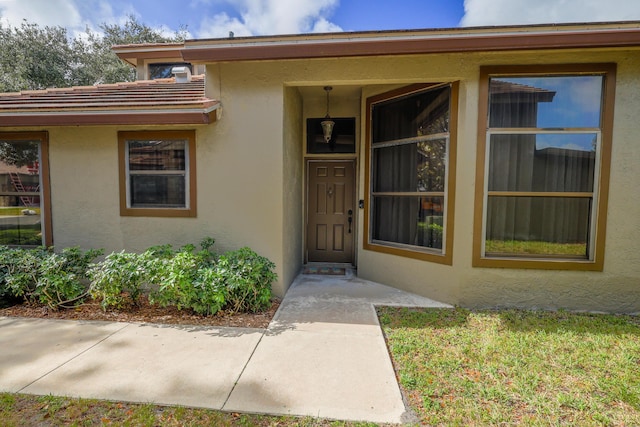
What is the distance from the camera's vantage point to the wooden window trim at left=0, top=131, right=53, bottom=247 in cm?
501

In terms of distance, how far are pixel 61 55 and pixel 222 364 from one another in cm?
1955

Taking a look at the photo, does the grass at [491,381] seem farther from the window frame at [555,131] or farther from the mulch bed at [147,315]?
the mulch bed at [147,315]

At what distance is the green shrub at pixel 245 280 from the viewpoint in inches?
157

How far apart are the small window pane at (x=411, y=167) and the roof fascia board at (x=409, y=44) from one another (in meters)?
1.33

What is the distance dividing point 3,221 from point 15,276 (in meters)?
1.69

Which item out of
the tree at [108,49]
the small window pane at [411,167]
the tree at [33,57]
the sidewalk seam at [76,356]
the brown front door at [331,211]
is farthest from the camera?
the tree at [108,49]

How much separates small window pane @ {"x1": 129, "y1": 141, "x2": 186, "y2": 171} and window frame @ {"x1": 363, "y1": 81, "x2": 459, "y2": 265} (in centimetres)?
314

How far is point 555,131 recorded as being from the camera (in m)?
4.27

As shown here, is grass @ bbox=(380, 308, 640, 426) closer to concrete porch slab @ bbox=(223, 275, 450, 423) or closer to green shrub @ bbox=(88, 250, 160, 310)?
concrete porch slab @ bbox=(223, 275, 450, 423)

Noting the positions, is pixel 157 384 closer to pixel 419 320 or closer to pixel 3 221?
pixel 419 320

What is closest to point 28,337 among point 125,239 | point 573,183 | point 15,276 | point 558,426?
point 15,276

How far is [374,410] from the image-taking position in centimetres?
237

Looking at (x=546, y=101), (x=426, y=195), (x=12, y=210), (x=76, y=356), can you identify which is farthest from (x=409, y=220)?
(x=12, y=210)

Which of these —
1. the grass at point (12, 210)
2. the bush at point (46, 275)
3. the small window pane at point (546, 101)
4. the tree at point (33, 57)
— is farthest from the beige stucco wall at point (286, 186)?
the tree at point (33, 57)
